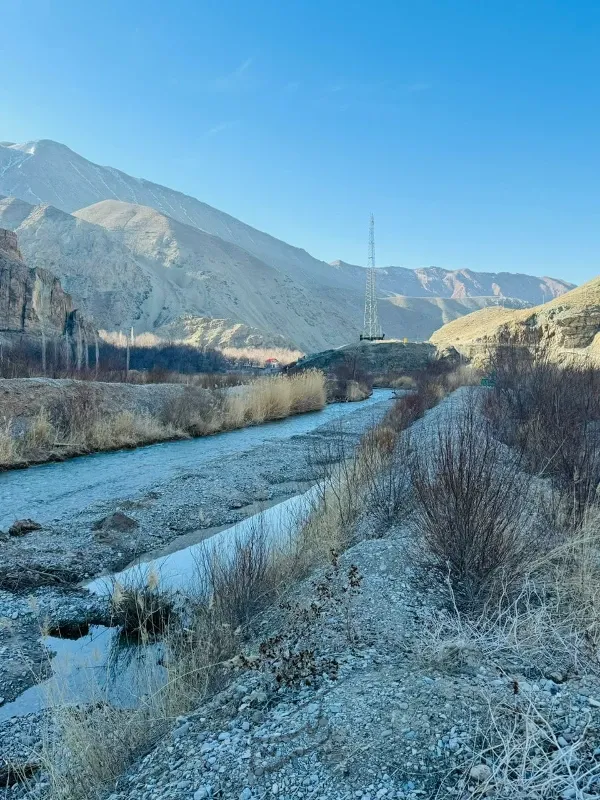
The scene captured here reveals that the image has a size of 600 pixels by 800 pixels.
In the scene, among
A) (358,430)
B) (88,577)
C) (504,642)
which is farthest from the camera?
(358,430)

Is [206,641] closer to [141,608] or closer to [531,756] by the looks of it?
[141,608]

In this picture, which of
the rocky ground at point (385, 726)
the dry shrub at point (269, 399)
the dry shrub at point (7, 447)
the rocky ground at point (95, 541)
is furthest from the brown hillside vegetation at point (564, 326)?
the rocky ground at point (385, 726)

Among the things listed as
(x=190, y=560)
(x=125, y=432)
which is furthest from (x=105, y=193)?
(x=190, y=560)

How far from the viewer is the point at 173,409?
18422 millimetres

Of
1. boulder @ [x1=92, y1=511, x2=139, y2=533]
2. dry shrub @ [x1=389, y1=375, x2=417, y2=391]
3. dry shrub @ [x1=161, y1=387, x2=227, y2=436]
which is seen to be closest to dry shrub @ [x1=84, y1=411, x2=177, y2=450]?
dry shrub @ [x1=161, y1=387, x2=227, y2=436]

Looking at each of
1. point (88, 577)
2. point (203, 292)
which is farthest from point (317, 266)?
point (88, 577)

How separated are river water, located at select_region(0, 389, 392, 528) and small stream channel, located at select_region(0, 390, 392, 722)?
0.07ft

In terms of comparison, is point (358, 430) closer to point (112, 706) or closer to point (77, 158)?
point (112, 706)

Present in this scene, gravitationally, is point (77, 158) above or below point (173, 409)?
above

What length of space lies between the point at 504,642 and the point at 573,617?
68cm

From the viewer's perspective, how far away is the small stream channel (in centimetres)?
425

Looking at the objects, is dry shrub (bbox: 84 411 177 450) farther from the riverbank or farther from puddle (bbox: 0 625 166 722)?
puddle (bbox: 0 625 166 722)

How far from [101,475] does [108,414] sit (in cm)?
439

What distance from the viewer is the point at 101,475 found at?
40.3 feet
